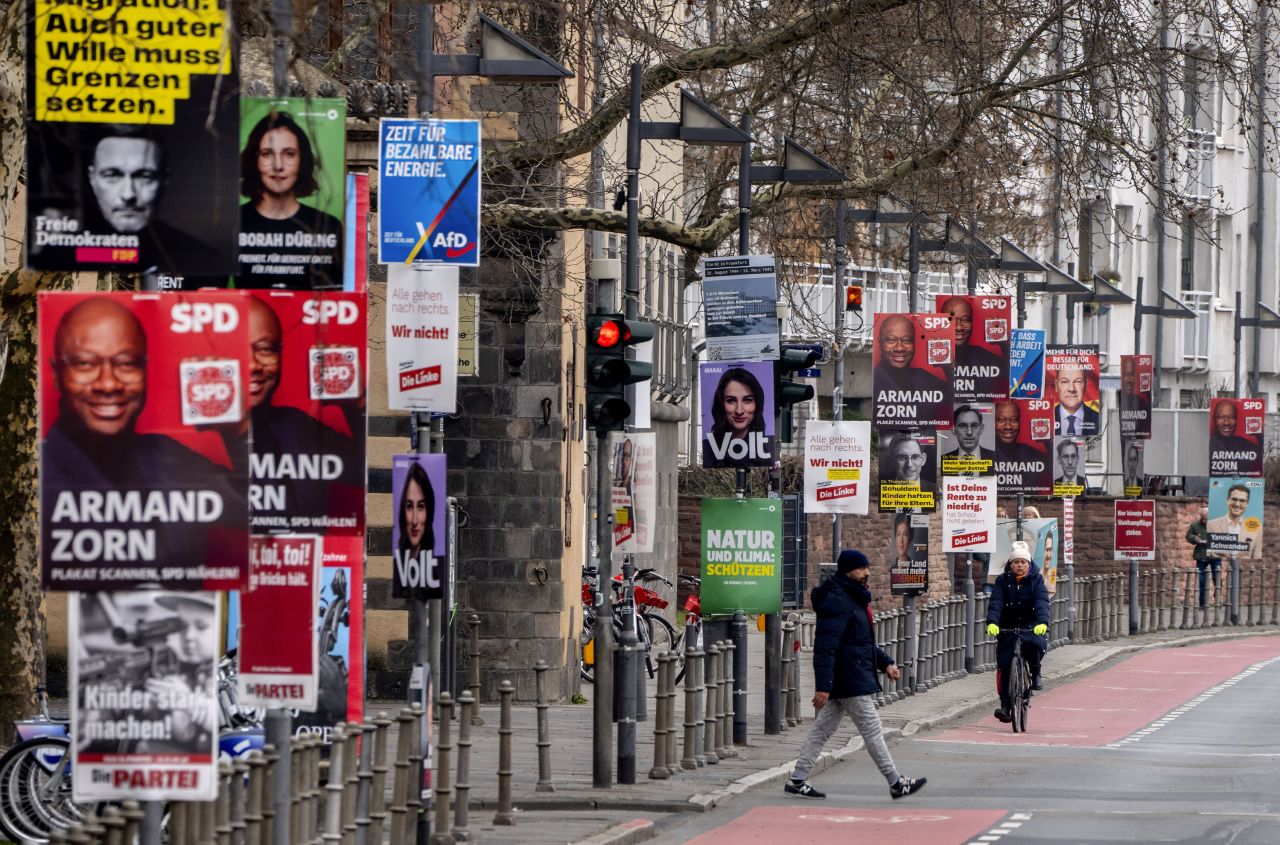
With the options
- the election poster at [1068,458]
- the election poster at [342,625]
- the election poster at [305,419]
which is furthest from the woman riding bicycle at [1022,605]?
the election poster at [305,419]

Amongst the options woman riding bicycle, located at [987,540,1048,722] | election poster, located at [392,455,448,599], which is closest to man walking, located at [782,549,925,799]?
election poster, located at [392,455,448,599]

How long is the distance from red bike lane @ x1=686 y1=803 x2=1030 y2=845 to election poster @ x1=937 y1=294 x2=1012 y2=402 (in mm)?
14835

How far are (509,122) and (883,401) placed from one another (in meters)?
6.19

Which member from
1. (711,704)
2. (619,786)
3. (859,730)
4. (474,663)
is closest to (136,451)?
(619,786)

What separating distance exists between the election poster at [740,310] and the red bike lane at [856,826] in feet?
17.2

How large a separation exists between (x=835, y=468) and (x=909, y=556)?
275 centimetres

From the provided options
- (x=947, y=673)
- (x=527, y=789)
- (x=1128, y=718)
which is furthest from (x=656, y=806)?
(x=947, y=673)

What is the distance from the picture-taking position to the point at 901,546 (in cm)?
2883

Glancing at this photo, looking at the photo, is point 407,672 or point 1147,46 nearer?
point 1147,46

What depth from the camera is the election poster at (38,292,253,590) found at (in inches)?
327

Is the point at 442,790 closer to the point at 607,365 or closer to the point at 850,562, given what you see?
the point at 607,365

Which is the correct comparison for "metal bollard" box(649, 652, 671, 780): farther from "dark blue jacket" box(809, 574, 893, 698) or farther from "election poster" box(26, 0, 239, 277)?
"election poster" box(26, 0, 239, 277)

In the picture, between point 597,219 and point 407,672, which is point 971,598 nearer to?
point 407,672

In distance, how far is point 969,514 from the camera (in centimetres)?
3111
